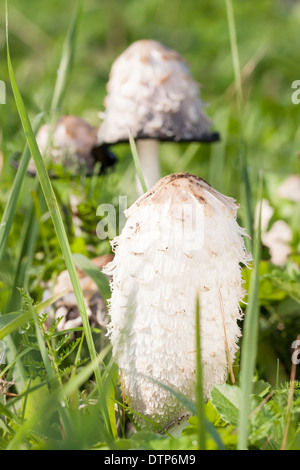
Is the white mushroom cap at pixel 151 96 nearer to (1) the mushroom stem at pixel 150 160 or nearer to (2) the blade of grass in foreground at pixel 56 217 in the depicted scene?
(1) the mushroom stem at pixel 150 160

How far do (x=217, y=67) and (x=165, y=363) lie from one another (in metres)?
4.63

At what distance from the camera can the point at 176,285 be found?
1027mm

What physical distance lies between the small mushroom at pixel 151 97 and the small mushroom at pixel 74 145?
23 cm

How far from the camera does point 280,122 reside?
13.3ft

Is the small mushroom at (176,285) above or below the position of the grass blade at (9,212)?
below

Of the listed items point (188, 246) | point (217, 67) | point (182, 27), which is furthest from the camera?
point (182, 27)

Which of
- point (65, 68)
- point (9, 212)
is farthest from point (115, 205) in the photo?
point (9, 212)

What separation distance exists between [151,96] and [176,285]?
3.78ft

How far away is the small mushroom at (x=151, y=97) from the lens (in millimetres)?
1998

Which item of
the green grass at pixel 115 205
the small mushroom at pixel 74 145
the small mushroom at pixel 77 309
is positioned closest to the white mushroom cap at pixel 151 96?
the green grass at pixel 115 205

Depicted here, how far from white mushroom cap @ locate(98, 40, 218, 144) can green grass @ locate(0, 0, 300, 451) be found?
0.50 ft

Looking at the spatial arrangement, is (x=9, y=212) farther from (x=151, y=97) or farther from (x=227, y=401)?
(x=151, y=97)

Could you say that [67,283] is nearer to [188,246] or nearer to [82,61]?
[188,246]
